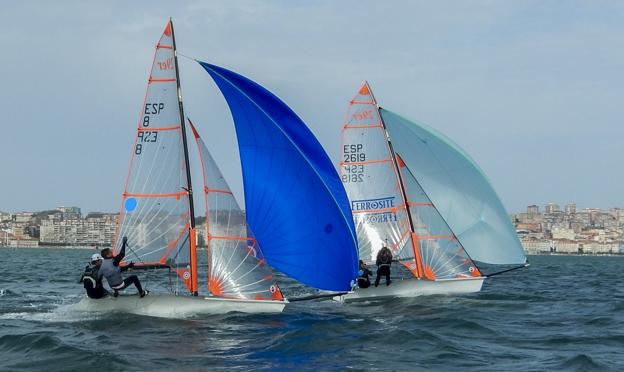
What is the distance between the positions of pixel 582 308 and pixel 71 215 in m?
159

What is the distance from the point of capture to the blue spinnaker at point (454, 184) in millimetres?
24188

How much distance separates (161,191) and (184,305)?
7.59 feet

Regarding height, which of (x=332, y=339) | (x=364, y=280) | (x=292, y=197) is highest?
(x=292, y=197)

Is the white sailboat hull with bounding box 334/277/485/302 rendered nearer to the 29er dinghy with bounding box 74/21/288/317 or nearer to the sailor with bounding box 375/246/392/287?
the sailor with bounding box 375/246/392/287

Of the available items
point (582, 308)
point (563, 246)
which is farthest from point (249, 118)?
point (563, 246)

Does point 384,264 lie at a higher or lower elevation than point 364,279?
higher

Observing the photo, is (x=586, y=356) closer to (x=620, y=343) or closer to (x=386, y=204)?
(x=620, y=343)

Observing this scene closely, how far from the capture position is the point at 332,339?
49.5 ft

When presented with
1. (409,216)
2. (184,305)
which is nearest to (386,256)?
(409,216)

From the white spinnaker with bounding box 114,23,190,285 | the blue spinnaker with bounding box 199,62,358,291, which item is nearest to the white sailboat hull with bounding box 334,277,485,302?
the blue spinnaker with bounding box 199,62,358,291

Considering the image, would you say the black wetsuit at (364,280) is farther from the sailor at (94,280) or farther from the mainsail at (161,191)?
the sailor at (94,280)

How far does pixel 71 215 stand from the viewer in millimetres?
170500

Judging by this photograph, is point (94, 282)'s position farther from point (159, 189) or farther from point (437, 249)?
point (437, 249)

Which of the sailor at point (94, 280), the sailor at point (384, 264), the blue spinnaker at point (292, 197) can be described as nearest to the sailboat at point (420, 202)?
the sailor at point (384, 264)
